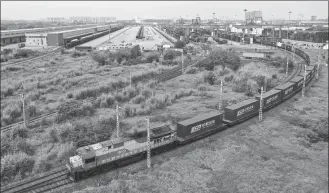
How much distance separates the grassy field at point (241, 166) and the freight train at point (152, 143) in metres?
0.66

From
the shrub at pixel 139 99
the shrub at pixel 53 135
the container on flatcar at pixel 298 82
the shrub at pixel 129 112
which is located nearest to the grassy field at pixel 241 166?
the shrub at pixel 53 135

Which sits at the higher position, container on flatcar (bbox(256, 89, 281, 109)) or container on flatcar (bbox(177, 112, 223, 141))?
container on flatcar (bbox(256, 89, 281, 109))

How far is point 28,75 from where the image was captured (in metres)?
63.4

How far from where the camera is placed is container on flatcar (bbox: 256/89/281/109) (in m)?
35.5

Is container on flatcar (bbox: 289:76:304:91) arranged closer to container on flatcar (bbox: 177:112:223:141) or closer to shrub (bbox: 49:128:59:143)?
container on flatcar (bbox: 177:112:223:141)

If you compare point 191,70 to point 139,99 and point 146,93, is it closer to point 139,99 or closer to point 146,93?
point 146,93

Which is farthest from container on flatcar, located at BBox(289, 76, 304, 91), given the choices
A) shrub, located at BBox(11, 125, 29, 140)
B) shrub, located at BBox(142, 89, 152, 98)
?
shrub, located at BBox(11, 125, 29, 140)

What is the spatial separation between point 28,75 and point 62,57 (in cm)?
2693

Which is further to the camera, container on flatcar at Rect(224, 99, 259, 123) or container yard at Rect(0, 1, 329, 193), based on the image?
container on flatcar at Rect(224, 99, 259, 123)

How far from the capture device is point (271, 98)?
36.7 meters

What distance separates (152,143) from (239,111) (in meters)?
11.9

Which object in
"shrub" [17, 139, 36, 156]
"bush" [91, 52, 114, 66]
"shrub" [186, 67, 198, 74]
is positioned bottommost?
"shrub" [17, 139, 36, 156]

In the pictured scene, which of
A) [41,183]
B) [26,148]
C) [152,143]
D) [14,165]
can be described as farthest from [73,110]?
[152,143]

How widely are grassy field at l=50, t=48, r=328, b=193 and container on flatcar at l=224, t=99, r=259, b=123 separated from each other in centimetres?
104
